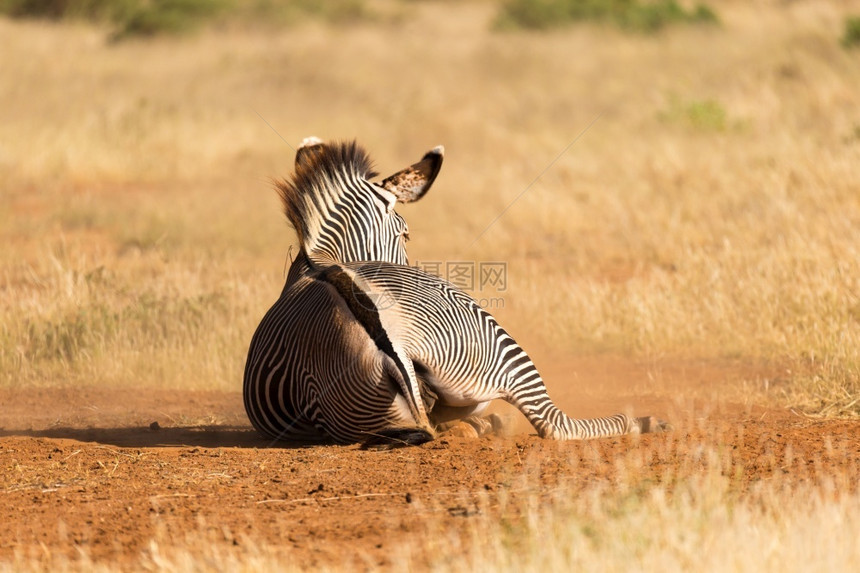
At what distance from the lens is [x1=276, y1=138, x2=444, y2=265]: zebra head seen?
6.66 meters

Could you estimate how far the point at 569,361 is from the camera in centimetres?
832

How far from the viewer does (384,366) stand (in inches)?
204

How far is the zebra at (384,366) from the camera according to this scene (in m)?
5.25

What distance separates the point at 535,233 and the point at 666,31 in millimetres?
14302

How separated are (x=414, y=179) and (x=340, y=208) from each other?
0.70 meters

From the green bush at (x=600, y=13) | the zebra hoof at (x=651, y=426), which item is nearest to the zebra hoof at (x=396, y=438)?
the zebra hoof at (x=651, y=426)

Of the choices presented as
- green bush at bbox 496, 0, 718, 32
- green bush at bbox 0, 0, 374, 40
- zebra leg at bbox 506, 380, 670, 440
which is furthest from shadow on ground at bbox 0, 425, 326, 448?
green bush at bbox 496, 0, 718, 32

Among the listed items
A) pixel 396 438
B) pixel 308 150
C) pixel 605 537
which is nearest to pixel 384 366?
pixel 396 438

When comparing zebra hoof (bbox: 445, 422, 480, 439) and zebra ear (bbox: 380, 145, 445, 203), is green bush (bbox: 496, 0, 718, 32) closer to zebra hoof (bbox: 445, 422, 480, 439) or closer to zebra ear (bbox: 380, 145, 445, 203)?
zebra ear (bbox: 380, 145, 445, 203)

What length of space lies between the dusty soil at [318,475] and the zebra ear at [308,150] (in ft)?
5.91

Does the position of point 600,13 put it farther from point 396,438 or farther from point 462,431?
point 396,438

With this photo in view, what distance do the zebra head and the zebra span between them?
25 centimetres

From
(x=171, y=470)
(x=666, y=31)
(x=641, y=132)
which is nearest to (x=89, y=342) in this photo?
(x=171, y=470)

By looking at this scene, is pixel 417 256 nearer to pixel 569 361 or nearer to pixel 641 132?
pixel 569 361
